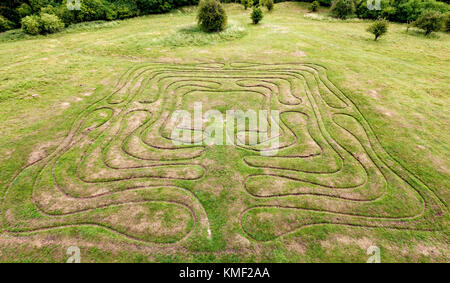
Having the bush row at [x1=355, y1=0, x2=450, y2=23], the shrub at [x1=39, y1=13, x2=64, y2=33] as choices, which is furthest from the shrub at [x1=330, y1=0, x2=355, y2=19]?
the shrub at [x1=39, y1=13, x2=64, y2=33]

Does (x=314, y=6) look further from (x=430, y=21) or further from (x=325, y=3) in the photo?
(x=430, y=21)

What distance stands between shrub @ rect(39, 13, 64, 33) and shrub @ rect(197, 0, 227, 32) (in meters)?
25.5

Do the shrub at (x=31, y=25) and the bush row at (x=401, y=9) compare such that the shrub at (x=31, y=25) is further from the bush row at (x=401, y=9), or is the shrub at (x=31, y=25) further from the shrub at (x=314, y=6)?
the bush row at (x=401, y=9)

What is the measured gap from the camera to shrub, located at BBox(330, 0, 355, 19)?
43.2 metres

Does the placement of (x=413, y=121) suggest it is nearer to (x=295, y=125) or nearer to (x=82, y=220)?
(x=295, y=125)

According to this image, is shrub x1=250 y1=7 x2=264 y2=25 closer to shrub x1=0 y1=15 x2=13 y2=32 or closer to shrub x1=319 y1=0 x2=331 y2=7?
shrub x1=319 y1=0 x2=331 y2=7

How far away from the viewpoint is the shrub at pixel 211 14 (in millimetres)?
34781

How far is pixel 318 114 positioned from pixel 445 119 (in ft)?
35.2

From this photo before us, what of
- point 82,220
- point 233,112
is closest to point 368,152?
point 233,112

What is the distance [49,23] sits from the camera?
34.8 m

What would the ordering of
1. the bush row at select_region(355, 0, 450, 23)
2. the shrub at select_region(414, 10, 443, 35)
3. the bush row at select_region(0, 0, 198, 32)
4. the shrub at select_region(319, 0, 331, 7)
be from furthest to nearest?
the shrub at select_region(319, 0, 331, 7) → the bush row at select_region(355, 0, 450, 23) → the bush row at select_region(0, 0, 198, 32) → the shrub at select_region(414, 10, 443, 35)

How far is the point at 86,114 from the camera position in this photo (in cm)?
1816

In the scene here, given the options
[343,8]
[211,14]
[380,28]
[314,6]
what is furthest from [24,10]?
[343,8]

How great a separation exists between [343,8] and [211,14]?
101 ft
